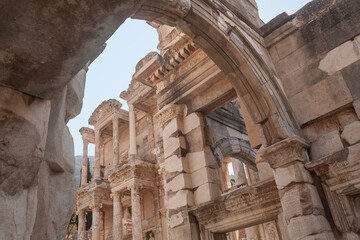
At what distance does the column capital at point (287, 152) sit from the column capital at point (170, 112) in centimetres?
258

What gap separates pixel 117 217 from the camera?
49.4ft

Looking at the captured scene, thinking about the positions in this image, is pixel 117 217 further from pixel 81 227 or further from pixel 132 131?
pixel 132 131

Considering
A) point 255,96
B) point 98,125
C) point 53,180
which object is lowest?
point 53,180

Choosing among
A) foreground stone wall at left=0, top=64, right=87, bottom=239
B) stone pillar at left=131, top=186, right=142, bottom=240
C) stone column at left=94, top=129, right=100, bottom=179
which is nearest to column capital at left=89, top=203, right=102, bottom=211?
stone column at left=94, top=129, right=100, bottom=179

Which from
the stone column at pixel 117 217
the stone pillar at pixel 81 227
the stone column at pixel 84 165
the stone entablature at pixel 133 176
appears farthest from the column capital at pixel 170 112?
the stone column at pixel 84 165

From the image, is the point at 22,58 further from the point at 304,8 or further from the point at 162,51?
the point at 162,51

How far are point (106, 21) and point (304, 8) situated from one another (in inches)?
212

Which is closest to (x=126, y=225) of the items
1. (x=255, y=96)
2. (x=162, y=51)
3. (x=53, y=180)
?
(x=162, y=51)

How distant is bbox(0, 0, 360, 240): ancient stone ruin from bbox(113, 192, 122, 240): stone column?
26.4 ft

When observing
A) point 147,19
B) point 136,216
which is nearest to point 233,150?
point 147,19

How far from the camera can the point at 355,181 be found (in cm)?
417

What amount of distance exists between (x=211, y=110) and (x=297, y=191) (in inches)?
114

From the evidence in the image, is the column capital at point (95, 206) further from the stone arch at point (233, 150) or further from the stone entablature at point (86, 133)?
the stone arch at point (233, 150)

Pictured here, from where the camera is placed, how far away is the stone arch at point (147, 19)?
4.06 ft
